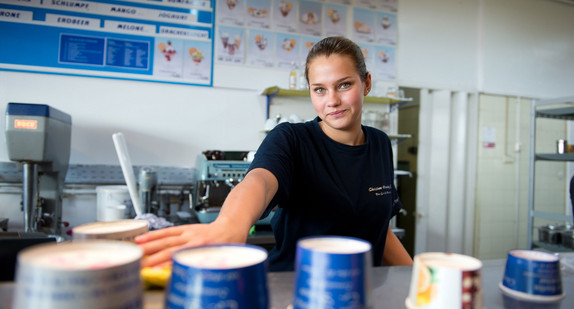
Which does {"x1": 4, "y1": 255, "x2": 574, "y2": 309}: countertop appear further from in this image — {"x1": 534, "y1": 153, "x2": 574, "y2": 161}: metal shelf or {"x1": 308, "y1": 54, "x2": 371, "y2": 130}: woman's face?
{"x1": 534, "y1": 153, "x2": 574, "y2": 161}: metal shelf

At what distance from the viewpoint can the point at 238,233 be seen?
741 millimetres

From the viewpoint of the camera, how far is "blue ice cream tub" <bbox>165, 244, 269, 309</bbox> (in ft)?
1.30

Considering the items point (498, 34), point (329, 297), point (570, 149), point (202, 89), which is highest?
point (498, 34)

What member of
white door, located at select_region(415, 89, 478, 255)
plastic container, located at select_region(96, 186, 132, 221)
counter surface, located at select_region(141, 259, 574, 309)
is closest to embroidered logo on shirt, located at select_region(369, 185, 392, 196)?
counter surface, located at select_region(141, 259, 574, 309)

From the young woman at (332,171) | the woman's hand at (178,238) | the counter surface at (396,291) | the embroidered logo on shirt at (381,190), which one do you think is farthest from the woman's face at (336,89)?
the woman's hand at (178,238)

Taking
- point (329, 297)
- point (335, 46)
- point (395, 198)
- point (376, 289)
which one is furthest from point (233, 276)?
point (395, 198)

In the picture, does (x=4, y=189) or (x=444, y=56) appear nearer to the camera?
(x=4, y=189)

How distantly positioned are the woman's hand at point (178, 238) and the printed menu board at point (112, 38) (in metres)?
2.59

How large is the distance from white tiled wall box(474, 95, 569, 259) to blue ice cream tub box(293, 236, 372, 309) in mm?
4083

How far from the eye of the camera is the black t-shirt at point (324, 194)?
4.11 feet

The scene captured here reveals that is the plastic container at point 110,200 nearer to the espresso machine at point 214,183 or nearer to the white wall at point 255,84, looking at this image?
the espresso machine at point 214,183

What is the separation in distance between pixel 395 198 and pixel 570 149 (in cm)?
277

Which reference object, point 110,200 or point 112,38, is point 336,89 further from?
point 112,38

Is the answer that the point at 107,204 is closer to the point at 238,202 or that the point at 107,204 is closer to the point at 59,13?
the point at 59,13
